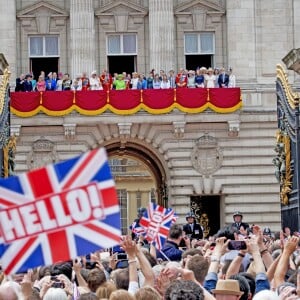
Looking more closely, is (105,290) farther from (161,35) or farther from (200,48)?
(200,48)

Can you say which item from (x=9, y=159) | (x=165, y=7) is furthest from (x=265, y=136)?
(x=9, y=159)

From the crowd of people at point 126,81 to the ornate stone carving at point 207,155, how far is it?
6.91 ft

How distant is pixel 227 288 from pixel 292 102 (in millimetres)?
17496

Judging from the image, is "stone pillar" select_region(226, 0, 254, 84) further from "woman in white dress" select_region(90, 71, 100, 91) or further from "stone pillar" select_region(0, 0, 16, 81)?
"stone pillar" select_region(0, 0, 16, 81)

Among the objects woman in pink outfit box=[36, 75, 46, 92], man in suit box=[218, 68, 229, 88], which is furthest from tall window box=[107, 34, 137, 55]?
man in suit box=[218, 68, 229, 88]

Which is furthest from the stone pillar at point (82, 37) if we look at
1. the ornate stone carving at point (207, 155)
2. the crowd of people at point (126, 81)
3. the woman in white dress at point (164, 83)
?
the ornate stone carving at point (207, 155)

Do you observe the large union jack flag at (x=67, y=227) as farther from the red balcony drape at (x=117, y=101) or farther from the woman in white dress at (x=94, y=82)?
the woman in white dress at (x=94, y=82)

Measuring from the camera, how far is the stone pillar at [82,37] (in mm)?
45406

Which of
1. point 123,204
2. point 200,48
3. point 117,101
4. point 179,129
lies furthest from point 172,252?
point 123,204

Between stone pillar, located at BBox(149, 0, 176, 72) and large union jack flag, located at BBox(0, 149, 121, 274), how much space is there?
36618 mm

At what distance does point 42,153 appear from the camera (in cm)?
4394

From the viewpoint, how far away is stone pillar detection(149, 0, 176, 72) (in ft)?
149

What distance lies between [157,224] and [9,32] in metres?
25.6

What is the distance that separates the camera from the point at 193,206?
1802 inches
